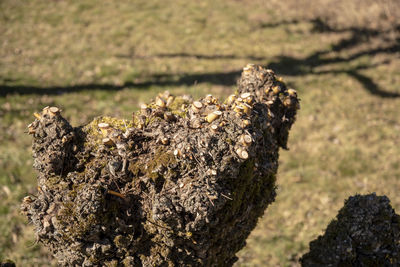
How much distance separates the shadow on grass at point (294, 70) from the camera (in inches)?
286

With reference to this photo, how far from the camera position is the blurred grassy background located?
5137mm

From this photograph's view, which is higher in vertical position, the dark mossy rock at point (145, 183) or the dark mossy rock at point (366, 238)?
the dark mossy rock at point (145, 183)

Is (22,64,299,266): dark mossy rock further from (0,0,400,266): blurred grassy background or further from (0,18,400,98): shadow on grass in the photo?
(0,18,400,98): shadow on grass

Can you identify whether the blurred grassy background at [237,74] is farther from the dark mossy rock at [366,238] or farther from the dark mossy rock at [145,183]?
the dark mossy rock at [145,183]

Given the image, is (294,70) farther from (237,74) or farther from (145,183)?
(145,183)

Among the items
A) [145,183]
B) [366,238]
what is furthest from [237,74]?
[145,183]

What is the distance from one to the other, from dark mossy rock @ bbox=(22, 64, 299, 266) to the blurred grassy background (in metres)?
2.35

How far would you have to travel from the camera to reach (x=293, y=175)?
577cm

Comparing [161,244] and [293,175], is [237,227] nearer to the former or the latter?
[161,244]

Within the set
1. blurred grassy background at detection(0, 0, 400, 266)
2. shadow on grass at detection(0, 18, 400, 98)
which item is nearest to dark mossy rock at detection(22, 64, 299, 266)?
blurred grassy background at detection(0, 0, 400, 266)

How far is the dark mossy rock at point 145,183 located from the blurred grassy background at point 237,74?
235 centimetres

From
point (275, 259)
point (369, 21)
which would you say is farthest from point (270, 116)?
point (369, 21)

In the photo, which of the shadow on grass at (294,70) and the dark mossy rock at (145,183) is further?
the shadow on grass at (294,70)

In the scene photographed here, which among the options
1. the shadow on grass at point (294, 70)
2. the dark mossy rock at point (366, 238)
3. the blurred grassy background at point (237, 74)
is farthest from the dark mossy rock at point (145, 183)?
the shadow on grass at point (294, 70)
